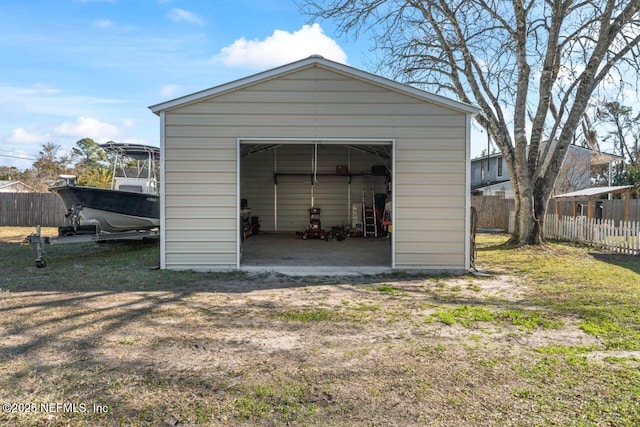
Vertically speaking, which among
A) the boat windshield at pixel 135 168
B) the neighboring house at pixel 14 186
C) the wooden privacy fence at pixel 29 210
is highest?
the neighboring house at pixel 14 186

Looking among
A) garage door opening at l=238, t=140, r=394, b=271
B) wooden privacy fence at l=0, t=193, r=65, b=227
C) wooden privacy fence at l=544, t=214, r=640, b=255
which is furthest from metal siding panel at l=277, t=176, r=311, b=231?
wooden privacy fence at l=0, t=193, r=65, b=227

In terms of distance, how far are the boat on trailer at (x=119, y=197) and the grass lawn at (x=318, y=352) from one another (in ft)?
7.63

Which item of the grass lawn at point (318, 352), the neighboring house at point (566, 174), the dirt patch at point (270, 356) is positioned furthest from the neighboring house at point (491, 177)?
the dirt patch at point (270, 356)

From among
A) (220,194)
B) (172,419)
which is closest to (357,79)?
(220,194)

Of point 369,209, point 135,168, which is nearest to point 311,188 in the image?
point 369,209

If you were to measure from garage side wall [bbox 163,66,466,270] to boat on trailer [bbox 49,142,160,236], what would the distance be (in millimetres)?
2510

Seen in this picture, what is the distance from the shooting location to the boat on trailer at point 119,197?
8039 millimetres

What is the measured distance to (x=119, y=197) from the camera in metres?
8.45

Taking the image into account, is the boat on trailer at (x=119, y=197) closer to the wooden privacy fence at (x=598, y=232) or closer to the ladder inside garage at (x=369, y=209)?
the ladder inside garage at (x=369, y=209)

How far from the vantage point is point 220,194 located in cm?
664

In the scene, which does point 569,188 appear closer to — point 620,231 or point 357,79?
point 620,231

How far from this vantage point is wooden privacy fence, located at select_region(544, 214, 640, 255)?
8984 millimetres

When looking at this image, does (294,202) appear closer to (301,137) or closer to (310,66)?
(301,137)

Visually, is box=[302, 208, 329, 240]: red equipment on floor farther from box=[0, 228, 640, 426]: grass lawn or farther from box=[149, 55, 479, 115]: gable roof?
box=[149, 55, 479, 115]: gable roof
